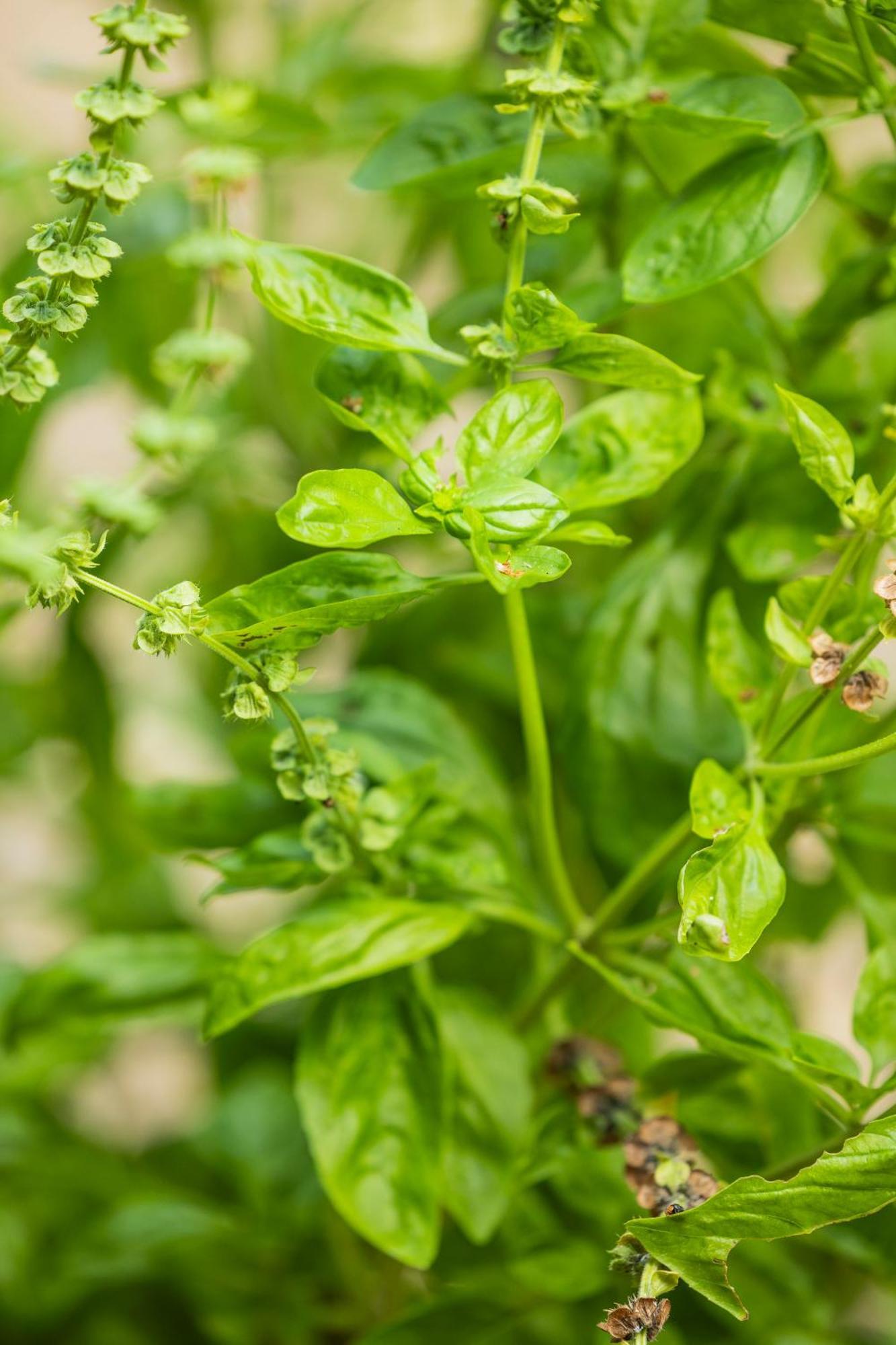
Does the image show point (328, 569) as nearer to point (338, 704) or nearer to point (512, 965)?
point (338, 704)

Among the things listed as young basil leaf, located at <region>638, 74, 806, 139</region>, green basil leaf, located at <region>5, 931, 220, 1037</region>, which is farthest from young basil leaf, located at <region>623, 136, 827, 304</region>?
green basil leaf, located at <region>5, 931, 220, 1037</region>

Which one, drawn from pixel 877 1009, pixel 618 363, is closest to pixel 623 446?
pixel 618 363

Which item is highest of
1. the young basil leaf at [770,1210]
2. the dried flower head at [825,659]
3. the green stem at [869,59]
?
the green stem at [869,59]

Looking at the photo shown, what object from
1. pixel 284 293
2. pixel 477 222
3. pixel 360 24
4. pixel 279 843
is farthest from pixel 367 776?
pixel 360 24

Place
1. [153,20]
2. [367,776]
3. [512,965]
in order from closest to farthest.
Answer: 1. [153,20]
2. [367,776]
3. [512,965]

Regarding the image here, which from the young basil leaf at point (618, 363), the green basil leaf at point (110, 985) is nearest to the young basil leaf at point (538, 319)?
the young basil leaf at point (618, 363)

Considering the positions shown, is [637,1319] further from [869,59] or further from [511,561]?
[869,59]

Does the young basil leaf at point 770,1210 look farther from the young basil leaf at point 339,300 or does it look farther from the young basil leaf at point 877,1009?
the young basil leaf at point 339,300
